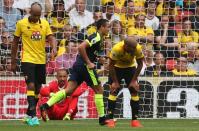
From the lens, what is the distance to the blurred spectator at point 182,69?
17.6 metres

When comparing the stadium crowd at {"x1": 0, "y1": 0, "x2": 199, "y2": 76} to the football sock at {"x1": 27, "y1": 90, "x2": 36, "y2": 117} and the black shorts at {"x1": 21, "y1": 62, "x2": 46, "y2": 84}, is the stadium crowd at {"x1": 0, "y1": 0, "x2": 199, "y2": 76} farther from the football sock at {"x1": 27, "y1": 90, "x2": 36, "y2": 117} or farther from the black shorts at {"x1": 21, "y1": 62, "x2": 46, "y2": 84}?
the football sock at {"x1": 27, "y1": 90, "x2": 36, "y2": 117}

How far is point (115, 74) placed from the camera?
13.8 metres

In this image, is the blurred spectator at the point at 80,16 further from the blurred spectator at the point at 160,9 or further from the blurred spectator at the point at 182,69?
the blurred spectator at the point at 182,69

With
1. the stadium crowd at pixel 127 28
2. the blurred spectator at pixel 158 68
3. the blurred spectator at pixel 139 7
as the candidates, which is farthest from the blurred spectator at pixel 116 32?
the blurred spectator at pixel 158 68

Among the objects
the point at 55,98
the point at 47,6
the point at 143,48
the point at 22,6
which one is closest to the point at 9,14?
the point at 22,6

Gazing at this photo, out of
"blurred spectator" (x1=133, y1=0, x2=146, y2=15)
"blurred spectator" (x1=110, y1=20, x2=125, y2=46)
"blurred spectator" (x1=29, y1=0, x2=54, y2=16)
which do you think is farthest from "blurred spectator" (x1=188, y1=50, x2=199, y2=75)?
"blurred spectator" (x1=29, y1=0, x2=54, y2=16)

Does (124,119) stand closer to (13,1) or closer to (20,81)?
(20,81)

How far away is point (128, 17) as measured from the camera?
61.0 feet

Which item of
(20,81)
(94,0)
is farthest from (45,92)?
(94,0)

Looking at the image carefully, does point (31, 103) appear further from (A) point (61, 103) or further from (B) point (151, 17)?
(B) point (151, 17)

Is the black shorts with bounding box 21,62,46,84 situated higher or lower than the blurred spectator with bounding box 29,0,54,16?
lower

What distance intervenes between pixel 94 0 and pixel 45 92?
3.92 meters

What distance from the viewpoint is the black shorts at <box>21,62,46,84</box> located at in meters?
13.8

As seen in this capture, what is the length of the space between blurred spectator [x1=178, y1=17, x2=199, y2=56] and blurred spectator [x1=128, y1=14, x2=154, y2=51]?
2.51 ft
